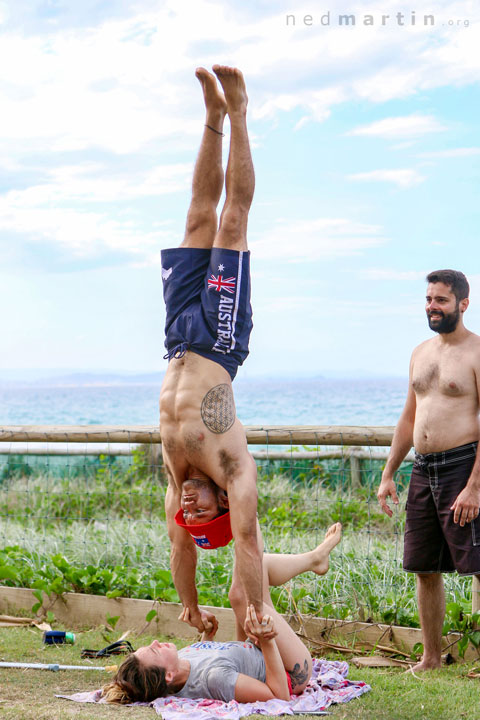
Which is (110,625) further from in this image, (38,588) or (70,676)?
(70,676)

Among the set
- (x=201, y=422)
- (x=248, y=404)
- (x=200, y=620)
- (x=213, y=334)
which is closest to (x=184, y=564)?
(x=200, y=620)

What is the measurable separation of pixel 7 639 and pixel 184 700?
1732mm

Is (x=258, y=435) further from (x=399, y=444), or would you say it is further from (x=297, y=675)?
(x=297, y=675)

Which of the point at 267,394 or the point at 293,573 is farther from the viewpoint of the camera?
the point at 267,394

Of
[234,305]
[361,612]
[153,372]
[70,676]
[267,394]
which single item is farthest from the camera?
[153,372]

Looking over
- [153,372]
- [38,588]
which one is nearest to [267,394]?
[153,372]

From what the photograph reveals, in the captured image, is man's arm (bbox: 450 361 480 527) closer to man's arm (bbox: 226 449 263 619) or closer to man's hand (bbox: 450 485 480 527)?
man's hand (bbox: 450 485 480 527)

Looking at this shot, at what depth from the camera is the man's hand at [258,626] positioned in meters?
3.45

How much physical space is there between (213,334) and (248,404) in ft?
151

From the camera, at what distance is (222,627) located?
15.4 feet

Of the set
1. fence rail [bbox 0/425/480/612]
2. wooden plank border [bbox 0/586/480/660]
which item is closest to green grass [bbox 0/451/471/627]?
wooden plank border [bbox 0/586/480/660]

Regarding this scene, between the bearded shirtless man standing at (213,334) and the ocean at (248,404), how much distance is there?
29478mm

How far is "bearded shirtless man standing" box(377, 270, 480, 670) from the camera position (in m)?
4.04

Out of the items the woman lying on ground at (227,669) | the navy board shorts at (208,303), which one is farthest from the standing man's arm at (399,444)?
the navy board shorts at (208,303)
